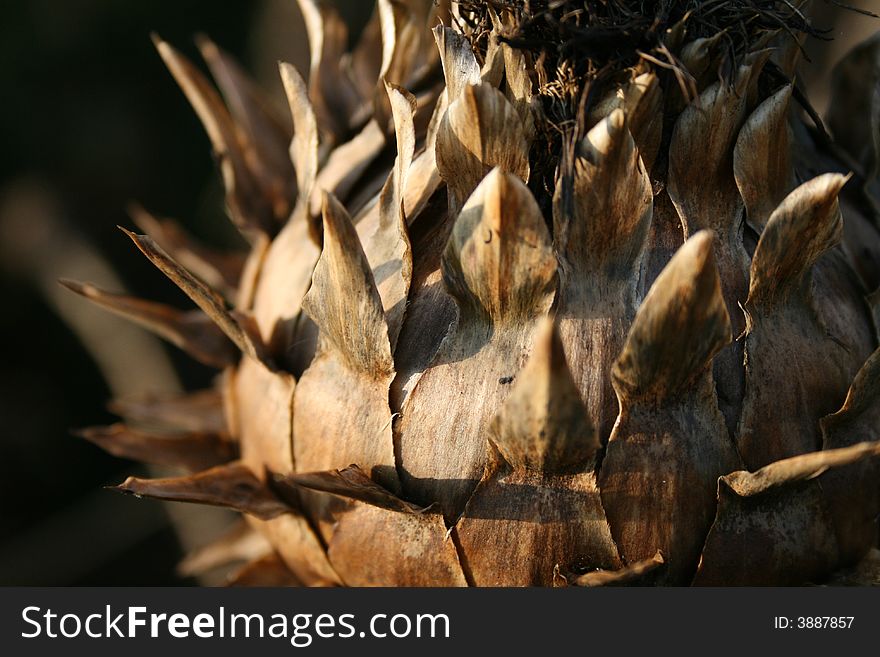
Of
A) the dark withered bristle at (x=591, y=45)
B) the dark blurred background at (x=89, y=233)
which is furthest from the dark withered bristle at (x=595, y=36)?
the dark blurred background at (x=89, y=233)

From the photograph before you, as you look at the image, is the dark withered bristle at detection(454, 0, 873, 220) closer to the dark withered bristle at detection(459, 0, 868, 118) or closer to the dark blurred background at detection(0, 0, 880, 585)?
the dark withered bristle at detection(459, 0, 868, 118)

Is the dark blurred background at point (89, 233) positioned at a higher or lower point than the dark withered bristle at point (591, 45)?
higher

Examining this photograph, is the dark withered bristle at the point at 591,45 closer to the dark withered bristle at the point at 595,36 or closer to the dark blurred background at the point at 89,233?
the dark withered bristle at the point at 595,36

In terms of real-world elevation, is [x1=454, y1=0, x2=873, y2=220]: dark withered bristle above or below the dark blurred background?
below

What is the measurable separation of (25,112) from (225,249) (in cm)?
52

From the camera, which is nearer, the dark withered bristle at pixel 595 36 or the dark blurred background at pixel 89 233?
the dark withered bristle at pixel 595 36

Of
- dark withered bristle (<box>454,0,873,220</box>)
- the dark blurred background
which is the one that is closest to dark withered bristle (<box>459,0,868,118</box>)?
dark withered bristle (<box>454,0,873,220</box>)

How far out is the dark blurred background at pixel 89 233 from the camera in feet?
6.56

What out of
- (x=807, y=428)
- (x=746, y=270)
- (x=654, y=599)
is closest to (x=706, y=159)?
(x=746, y=270)

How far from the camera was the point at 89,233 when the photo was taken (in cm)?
221

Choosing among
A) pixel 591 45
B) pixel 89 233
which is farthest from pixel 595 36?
pixel 89 233

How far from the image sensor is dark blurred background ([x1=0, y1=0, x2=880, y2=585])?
2.00 m

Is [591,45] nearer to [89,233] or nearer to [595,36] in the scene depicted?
[595,36]

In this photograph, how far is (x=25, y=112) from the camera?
7.09 feet
